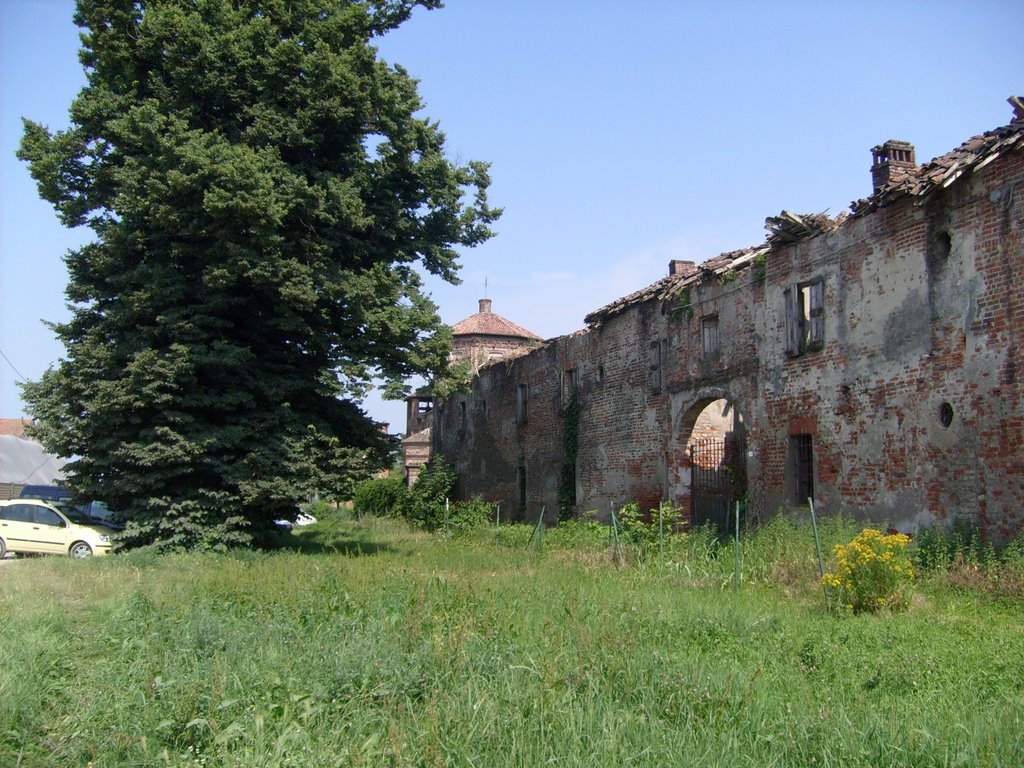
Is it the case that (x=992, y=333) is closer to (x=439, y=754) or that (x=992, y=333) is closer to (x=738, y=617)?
(x=738, y=617)

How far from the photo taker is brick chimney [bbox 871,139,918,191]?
688 inches

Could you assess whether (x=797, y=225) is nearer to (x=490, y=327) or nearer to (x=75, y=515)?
(x=75, y=515)

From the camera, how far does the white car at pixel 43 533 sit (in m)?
20.3

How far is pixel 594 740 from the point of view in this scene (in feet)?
18.0

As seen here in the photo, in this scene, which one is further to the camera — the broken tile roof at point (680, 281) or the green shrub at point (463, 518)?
the green shrub at point (463, 518)

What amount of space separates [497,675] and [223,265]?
12.2 metres

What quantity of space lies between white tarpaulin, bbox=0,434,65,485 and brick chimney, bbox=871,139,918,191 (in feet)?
112

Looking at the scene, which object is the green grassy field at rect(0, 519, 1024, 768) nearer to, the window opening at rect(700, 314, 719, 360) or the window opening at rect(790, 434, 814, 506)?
the window opening at rect(790, 434, 814, 506)

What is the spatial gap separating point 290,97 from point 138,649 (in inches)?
494

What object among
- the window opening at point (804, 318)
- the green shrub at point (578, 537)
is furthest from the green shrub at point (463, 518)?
the window opening at point (804, 318)

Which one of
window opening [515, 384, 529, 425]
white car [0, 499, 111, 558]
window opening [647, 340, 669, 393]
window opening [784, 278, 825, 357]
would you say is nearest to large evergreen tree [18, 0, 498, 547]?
white car [0, 499, 111, 558]

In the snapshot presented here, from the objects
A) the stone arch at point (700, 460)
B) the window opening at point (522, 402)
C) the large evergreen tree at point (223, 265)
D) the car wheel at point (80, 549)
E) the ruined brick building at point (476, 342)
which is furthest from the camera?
the ruined brick building at point (476, 342)

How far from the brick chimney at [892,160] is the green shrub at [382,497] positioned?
2312 cm

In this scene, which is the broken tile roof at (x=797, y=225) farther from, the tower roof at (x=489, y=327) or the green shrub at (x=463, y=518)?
the tower roof at (x=489, y=327)
